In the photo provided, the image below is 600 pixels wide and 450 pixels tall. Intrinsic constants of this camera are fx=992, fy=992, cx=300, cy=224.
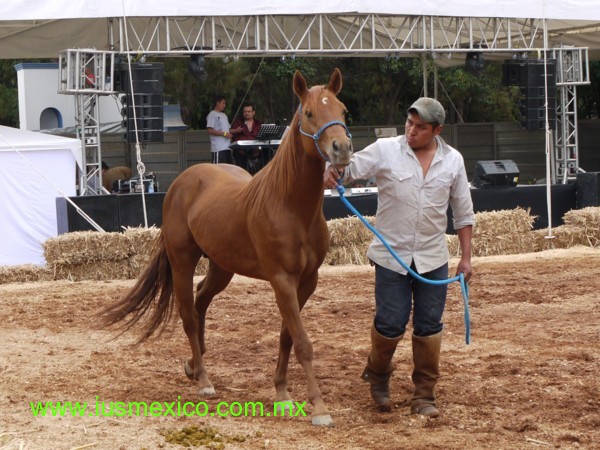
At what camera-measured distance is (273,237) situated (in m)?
5.43

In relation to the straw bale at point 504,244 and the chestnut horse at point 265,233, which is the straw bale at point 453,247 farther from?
the chestnut horse at point 265,233

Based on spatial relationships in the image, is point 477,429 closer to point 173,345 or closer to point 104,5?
point 173,345

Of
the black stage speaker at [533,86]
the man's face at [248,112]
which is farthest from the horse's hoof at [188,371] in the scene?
the black stage speaker at [533,86]

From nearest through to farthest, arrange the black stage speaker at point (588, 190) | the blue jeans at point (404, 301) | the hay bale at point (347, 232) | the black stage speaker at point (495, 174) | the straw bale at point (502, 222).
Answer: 1. the blue jeans at point (404, 301)
2. the hay bale at point (347, 232)
3. the straw bale at point (502, 222)
4. the black stage speaker at point (495, 174)
5. the black stage speaker at point (588, 190)

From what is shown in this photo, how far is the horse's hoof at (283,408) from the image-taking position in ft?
18.1

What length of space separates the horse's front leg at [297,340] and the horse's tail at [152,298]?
54.4 inches

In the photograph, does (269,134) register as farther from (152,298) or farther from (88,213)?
(152,298)

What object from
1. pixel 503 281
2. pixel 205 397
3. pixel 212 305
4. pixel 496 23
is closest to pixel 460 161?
pixel 205 397

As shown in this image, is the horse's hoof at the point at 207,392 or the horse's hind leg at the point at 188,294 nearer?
the horse's hoof at the point at 207,392

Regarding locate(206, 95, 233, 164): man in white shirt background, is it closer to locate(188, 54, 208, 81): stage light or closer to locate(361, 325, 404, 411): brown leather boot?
locate(188, 54, 208, 81): stage light

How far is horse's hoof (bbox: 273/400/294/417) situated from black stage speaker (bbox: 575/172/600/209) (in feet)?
35.2

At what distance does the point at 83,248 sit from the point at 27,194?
1614 millimetres

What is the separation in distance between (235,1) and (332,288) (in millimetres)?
Answer: 6129

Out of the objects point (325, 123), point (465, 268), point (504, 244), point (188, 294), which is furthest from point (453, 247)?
point (325, 123)
